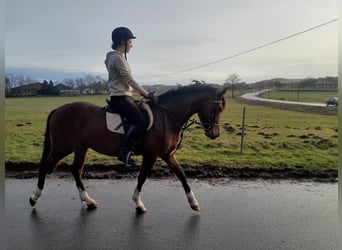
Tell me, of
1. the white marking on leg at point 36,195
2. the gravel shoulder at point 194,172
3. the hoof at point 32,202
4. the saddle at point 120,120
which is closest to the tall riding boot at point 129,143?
the saddle at point 120,120

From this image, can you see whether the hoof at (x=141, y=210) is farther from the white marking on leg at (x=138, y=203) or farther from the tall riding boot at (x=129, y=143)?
the tall riding boot at (x=129, y=143)

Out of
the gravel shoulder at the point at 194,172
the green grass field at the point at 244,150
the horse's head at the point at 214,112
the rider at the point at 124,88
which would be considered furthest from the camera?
the green grass field at the point at 244,150

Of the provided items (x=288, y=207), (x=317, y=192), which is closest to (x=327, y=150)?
(x=317, y=192)

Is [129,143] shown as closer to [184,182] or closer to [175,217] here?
[184,182]

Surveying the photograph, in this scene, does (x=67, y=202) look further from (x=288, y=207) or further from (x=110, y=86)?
(x=288, y=207)

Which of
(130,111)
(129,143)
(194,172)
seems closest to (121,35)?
(130,111)

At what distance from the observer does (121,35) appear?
157 inches

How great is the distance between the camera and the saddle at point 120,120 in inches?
159

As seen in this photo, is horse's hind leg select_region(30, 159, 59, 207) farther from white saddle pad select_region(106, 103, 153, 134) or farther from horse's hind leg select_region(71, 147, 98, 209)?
white saddle pad select_region(106, 103, 153, 134)

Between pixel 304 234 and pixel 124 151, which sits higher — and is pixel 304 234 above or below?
below

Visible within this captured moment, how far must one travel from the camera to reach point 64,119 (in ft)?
14.3

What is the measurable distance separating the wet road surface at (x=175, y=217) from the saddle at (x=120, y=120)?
1.21 metres

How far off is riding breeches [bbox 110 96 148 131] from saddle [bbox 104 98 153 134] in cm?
8

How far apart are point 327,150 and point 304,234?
17.0 feet
